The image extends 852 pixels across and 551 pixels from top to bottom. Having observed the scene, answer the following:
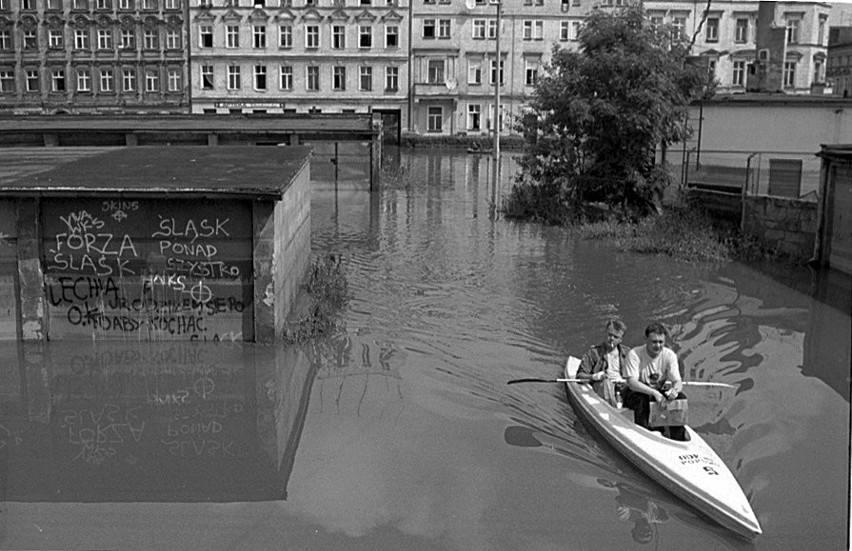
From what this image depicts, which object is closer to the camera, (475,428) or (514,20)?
(475,428)

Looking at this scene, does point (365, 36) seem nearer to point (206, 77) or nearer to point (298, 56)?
point (298, 56)

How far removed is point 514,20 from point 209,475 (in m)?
66.1

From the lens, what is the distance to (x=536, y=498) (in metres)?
9.45

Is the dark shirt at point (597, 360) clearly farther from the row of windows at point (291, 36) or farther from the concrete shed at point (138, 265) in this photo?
the row of windows at point (291, 36)

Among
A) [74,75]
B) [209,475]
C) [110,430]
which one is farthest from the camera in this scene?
[74,75]

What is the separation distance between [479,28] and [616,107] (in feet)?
152

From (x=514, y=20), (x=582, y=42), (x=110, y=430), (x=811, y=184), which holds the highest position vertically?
(x=514, y=20)

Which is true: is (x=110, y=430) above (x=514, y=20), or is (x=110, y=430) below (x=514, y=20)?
below

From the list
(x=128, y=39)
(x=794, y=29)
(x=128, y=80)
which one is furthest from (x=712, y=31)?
(x=128, y=80)

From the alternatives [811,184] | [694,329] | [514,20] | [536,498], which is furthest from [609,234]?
[514,20]

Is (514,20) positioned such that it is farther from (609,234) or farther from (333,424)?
(333,424)

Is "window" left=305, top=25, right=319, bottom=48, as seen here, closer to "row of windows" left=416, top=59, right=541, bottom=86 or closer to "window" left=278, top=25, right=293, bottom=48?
"window" left=278, top=25, right=293, bottom=48

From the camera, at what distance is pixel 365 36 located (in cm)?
7188

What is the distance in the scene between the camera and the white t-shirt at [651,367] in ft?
34.8
